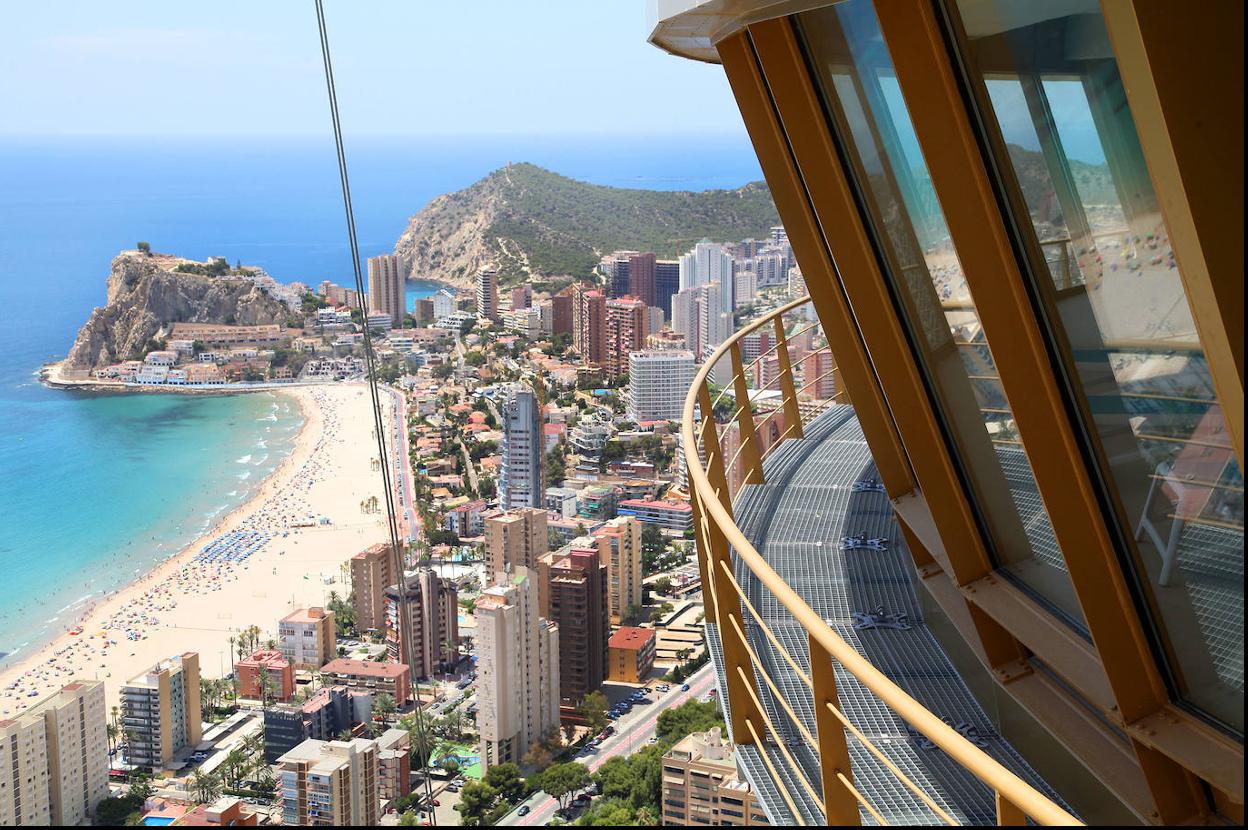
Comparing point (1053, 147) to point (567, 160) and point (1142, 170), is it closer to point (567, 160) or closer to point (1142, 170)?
point (1142, 170)

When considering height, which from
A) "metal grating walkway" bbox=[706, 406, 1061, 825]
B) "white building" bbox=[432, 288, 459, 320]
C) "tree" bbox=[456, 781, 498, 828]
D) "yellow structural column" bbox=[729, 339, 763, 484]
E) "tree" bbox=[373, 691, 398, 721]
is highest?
"white building" bbox=[432, 288, 459, 320]

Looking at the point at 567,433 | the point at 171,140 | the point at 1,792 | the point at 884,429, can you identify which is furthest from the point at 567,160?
the point at 884,429

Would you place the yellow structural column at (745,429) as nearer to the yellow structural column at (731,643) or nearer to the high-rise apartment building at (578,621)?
the yellow structural column at (731,643)

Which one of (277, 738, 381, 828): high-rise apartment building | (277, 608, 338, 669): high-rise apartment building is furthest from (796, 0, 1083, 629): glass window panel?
(277, 608, 338, 669): high-rise apartment building

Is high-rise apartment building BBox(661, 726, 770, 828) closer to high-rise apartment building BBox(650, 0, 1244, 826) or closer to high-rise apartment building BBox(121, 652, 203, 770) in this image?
high-rise apartment building BBox(650, 0, 1244, 826)

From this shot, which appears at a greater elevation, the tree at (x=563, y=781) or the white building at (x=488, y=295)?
the white building at (x=488, y=295)

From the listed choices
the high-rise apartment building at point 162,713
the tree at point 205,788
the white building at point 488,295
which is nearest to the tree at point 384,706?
the high-rise apartment building at point 162,713
